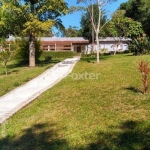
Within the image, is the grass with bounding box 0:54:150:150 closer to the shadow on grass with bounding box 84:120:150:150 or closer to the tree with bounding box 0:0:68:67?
the shadow on grass with bounding box 84:120:150:150

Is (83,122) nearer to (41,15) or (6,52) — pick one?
(6,52)

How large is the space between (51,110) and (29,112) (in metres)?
0.64

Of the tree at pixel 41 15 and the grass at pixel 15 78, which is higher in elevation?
the tree at pixel 41 15

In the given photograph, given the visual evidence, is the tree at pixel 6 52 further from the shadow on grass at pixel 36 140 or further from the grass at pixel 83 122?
the shadow on grass at pixel 36 140

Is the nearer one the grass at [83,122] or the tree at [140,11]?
the grass at [83,122]

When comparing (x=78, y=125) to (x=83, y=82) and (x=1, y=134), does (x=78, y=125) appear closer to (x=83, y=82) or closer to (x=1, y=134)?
(x=1, y=134)

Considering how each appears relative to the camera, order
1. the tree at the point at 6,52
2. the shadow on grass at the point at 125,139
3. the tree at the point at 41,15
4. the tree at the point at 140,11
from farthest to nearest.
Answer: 1. the tree at the point at 140,11
2. the tree at the point at 41,15
3. the tree at the point at 6,52
4. the shadow on grass at the point at 125,139

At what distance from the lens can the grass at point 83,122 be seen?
18.1 ft

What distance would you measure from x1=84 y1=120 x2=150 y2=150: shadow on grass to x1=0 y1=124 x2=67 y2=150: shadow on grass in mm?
711

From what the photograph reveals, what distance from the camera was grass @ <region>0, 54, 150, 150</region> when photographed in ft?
18.1

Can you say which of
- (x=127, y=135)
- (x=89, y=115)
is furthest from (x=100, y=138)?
(x=89, y=115)

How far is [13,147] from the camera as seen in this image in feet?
18.2

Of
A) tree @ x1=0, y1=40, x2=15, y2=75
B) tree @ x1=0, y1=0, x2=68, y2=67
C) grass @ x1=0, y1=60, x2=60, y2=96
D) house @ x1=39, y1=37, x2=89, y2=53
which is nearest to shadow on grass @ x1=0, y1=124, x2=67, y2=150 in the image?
grass @ x1=0, y1=60, x2=60, y2=96

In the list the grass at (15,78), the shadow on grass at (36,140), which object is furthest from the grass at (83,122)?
the grass at (15,78)
